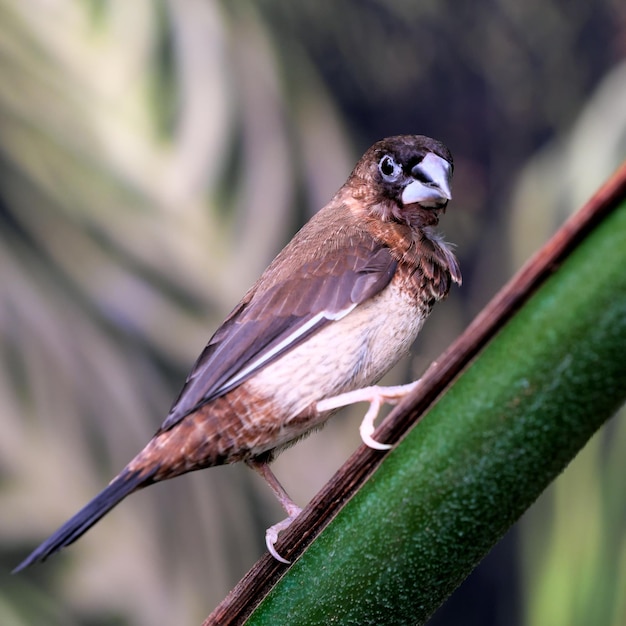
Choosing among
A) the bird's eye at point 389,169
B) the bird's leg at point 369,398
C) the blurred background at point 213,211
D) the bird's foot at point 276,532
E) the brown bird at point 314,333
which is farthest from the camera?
the blurred background at point 213,211

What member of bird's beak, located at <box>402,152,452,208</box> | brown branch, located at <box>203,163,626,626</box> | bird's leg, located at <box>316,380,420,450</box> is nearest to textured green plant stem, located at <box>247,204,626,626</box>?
brown branch, located at <box>203,163,626,626</box>

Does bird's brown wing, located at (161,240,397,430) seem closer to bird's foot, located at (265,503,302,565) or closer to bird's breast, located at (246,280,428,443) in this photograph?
bird's breast, located at (246,280,428,443)

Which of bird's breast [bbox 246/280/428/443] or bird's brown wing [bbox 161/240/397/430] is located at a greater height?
bird's brown wing [bbox 161/240/397/430]

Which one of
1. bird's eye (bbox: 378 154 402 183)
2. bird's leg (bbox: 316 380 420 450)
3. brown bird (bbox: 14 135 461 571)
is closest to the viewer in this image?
bird's leg (bbox: 316 380 420 450)

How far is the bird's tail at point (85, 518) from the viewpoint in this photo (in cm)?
80

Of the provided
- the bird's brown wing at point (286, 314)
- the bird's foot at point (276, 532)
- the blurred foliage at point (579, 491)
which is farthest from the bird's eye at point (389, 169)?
the blurred foliage at point (579, 491)

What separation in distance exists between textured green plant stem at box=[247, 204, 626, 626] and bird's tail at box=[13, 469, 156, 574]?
268mm

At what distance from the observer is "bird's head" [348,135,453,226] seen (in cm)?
104

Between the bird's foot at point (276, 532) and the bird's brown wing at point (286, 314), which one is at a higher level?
the bird's brown wing at point (286, 314)

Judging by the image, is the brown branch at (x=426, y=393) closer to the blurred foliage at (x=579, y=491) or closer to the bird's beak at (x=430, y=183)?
the bird's beak at (x=430, y=183)

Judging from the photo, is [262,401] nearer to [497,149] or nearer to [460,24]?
[497,149]

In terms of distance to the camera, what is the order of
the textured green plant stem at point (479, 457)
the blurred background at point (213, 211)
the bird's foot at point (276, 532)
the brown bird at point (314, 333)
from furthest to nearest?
the blurred background at point (213, 211), the brown bird at point (314, 333), the bird's foot at point (276, 532), the textured green plant stem at point (479, 457)

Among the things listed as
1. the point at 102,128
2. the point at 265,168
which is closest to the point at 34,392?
the point at 102,128

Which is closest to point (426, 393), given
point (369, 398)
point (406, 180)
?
point (369, 398)
